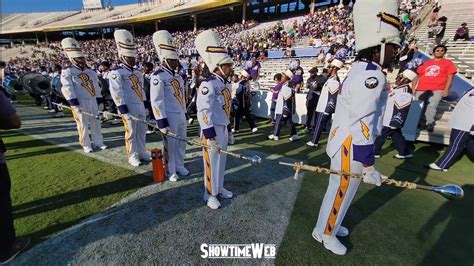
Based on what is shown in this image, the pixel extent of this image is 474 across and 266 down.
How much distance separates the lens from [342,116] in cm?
276

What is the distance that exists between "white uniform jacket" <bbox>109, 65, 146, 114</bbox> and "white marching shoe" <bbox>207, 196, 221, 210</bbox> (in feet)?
9.02

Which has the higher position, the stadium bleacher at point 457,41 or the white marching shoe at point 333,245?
the stadium bleacher at point 457,41

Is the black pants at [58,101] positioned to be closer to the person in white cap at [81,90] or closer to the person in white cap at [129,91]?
the person in white cap at [81,90]

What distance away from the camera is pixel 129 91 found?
17.9 ft

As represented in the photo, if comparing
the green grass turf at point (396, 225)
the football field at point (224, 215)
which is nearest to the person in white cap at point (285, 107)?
the football field at point (224, 215)

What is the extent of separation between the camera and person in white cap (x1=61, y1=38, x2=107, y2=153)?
6156mm

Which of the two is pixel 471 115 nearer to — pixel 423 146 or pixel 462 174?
pixel 462 174

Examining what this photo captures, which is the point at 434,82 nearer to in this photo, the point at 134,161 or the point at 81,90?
the point at 134,161

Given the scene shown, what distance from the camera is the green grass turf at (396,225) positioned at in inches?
119

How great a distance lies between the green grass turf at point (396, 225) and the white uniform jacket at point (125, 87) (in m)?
3.93

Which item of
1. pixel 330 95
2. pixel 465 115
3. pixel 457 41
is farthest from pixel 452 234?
pixel 457 41

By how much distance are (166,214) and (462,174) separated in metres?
6.03

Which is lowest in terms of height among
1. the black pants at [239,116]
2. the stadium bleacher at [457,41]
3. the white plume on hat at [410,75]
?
the black pants at [239,116]

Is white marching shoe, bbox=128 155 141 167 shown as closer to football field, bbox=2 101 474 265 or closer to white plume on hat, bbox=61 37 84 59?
football field, bbox=2 101 474 265
